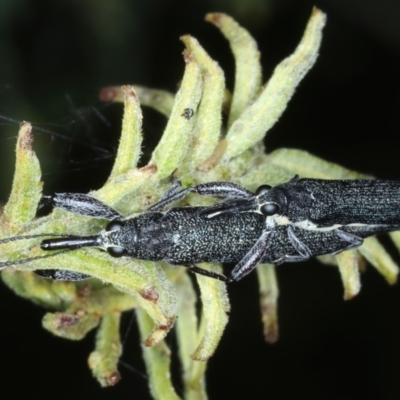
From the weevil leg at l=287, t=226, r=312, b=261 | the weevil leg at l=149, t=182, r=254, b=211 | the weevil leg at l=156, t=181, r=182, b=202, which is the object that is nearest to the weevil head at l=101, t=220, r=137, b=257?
the weevil leg at l=149, t=182, r=254, b=211

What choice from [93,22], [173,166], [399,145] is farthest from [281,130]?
[173,166]

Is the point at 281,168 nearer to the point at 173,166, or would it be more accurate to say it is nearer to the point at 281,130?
the point at 173,166

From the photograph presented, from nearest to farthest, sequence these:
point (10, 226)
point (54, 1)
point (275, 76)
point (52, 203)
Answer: point (10, 226), point (52, 203), point (275, 76), point (54, 1)

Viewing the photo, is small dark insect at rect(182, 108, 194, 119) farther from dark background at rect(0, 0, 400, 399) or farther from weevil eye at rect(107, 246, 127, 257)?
dark background at rect(0, 0, 400, 399)

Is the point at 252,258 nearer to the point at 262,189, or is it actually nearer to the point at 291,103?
the point at 262,189

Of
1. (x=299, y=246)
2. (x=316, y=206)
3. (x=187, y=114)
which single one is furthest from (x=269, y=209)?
(x=187, y=114)

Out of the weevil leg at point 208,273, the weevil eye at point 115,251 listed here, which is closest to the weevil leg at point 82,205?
the weevil eye at point 115,251
